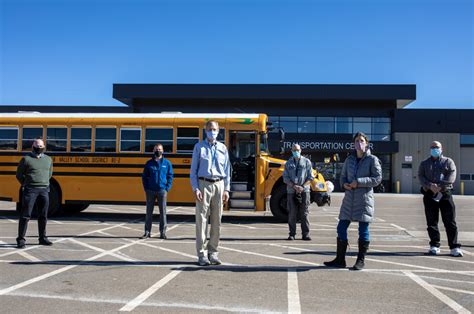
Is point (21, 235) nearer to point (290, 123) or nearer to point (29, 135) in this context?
point (29, 135)

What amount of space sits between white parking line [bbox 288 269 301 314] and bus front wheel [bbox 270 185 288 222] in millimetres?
5959

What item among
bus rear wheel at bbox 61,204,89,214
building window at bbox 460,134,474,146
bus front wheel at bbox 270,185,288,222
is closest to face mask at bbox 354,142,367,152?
bus front wheel at bbox 270,185,288,222

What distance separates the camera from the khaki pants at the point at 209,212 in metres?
6.76

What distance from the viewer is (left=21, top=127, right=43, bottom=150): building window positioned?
1327cm

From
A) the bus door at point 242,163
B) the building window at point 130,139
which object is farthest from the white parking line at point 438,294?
the building window at point 130,139

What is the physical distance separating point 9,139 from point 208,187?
29.7ft

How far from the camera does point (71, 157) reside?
1316cm

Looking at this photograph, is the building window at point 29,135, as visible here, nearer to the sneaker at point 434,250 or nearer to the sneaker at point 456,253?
the sneaker at point 434,250

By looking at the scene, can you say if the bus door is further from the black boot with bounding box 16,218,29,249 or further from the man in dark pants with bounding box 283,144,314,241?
the black boot with bounding box 16,218,29,249

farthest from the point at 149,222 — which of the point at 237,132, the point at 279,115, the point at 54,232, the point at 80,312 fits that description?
the point at 279,115

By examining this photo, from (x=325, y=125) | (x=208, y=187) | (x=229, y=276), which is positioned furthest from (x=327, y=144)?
(x=229, y=276)

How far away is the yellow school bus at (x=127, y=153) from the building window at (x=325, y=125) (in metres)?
25.8

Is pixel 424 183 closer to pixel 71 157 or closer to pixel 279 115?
pixel 71 157

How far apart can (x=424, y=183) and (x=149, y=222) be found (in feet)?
17.2
